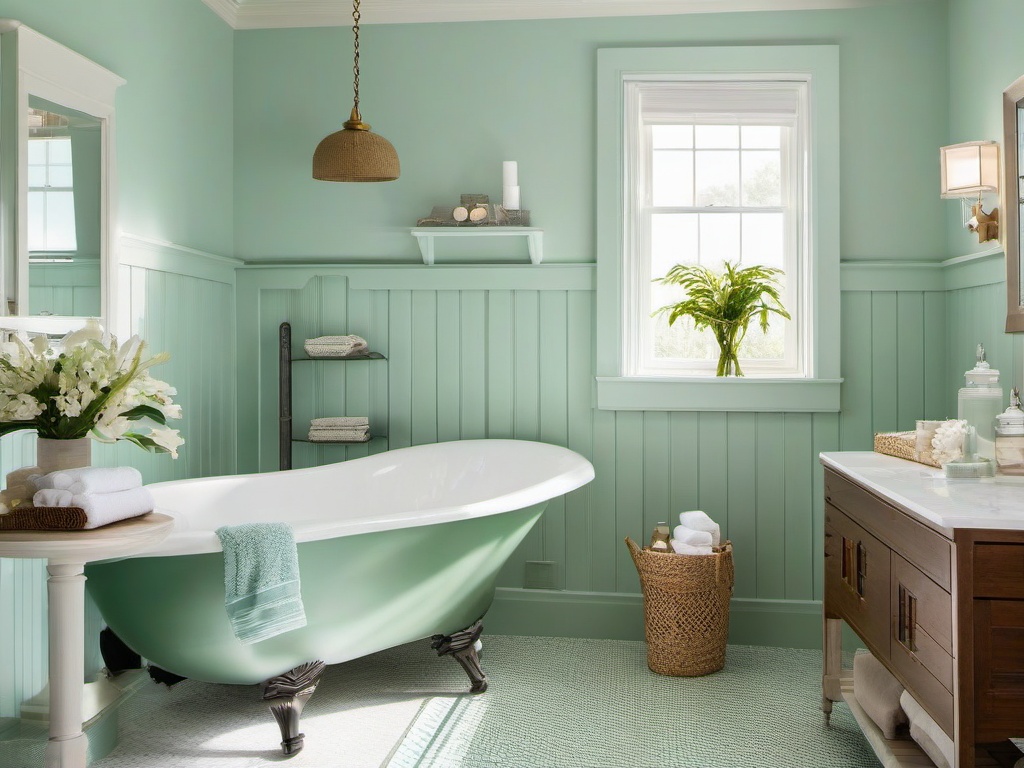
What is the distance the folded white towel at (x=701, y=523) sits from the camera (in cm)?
299

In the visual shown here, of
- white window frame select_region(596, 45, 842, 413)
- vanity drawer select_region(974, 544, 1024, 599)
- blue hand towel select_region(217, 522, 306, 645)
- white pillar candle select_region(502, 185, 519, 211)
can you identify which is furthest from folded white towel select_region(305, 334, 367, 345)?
vanity drawer select_region(974, 544, 1024, 599)

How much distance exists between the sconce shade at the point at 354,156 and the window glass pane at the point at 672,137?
1.10 meters

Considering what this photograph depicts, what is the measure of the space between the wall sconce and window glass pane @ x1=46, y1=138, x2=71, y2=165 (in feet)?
8.62

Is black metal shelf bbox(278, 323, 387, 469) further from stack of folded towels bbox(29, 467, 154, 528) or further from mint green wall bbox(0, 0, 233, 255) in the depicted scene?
stack of folded towels bbox(29, 467, 154, 528)

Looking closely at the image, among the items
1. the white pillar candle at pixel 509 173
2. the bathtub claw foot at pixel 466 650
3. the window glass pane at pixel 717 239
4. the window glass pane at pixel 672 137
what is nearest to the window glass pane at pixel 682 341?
the window glass pane at pixel 717 239

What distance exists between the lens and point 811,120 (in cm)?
324

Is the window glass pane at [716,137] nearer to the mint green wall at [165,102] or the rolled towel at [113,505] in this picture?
the mint green wall at [165,102]

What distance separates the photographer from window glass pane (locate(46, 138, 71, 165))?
92.4 inches

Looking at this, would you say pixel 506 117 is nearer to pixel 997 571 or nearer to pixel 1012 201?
pixel 1012 201

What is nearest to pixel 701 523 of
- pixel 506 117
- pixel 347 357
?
pixel 347 357

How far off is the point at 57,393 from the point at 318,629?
98cm

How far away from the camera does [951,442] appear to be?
2160 millimetres

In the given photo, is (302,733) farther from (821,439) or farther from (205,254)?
(821,439)

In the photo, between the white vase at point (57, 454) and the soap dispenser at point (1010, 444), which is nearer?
the white vase at point (57, 454)
